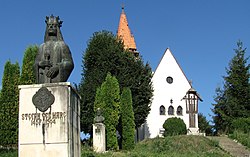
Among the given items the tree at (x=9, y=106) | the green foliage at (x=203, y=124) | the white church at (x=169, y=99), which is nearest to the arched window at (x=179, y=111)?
the white church at (x=169, y=99)

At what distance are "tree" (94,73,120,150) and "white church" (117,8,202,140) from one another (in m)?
13.1

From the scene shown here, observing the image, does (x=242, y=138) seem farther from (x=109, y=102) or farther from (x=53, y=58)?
(x=53, y=58)

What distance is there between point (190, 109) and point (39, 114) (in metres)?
40.3

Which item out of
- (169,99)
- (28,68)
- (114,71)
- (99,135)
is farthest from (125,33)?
(99,135)

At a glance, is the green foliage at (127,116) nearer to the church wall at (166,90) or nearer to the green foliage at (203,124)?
the church wall at (166,90)

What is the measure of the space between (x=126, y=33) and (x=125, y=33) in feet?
0.47

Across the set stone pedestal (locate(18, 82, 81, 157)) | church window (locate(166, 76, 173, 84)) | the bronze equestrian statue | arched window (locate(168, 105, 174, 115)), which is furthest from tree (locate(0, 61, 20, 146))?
stone pedestal (locate(18, 82, 81, 157))

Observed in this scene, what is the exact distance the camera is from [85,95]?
38.8 metres

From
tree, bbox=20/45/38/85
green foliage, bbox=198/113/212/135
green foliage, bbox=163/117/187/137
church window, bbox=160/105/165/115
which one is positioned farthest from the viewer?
green foliage, bbox=198/113/212/135

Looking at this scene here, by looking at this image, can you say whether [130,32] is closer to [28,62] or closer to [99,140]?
[28,62]

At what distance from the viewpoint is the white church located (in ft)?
162

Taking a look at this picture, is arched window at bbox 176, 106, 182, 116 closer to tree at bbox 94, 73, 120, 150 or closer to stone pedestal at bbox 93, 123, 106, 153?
tree at bbox 94, 73, 120, 150

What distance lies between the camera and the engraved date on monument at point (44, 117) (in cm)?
1102

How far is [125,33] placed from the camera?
186ft
